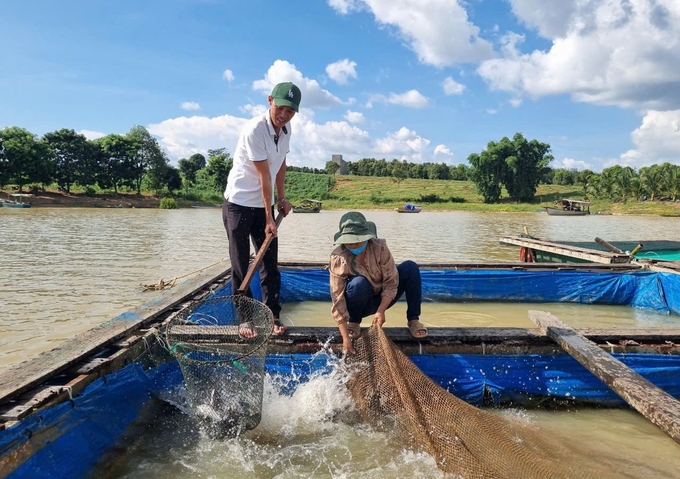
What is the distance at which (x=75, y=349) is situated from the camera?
2.83m

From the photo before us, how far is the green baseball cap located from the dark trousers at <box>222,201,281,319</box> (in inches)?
33.0

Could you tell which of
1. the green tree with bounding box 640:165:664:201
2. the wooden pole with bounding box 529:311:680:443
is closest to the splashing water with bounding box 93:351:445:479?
the wooden pole with bounding box 529:311:680:443

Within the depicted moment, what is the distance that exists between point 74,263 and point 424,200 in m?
46.1

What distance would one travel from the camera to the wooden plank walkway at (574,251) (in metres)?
7.43

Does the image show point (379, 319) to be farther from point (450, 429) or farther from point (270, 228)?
point (270, 228)

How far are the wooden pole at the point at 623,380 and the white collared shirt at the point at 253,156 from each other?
2389 mm

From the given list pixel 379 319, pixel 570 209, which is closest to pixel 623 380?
pixel 379 319

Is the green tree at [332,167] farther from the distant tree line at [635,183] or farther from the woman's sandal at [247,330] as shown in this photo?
the woman's sandal at [247,330]

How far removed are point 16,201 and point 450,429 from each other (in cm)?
4143

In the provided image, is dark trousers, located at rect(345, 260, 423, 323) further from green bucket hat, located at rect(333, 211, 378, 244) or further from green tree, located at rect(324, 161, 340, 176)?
green tree, located at rect(324, 161, 340, 176)

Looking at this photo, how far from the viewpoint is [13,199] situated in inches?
1390

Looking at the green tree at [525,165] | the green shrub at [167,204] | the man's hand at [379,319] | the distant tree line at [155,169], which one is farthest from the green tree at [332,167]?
the man's hand at [379,319]

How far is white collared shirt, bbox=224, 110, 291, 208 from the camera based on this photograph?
3.09m

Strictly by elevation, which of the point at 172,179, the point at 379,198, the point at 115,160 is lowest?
the point at 379,198
